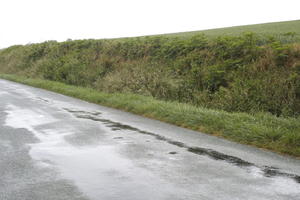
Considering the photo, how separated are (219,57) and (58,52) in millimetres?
20820

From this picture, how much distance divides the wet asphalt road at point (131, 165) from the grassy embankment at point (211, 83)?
0.82 m

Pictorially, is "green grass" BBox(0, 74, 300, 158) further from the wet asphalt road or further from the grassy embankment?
the wet asphalt road

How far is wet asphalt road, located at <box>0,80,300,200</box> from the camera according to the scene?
17.8ft

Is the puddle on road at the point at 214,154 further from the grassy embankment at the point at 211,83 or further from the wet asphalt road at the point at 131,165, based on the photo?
the grassy embankment at the point at 211,83

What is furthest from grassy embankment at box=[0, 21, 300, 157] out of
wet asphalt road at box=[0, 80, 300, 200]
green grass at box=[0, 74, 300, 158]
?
wet asphalt road at box=[0, 80, 300, 200]

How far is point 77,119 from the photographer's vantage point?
12195 millimetres

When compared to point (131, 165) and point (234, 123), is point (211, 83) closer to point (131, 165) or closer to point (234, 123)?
point (234, 123)

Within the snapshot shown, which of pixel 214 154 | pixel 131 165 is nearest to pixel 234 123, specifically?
pixel 214 154

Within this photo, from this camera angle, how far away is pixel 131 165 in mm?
6848

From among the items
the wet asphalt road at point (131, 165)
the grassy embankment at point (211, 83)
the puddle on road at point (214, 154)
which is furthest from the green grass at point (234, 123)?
the puddle on road at point (214, 154)

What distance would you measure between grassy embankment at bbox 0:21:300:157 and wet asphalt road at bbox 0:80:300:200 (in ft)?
2.69

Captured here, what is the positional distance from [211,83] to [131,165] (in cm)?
988

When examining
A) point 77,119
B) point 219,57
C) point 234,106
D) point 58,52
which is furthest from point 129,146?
point 58,52

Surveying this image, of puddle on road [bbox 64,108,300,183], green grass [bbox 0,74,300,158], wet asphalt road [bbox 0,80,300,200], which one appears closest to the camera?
wet asphalt road [bbox 0,80,300,200]
